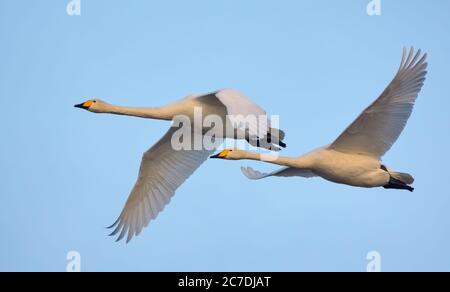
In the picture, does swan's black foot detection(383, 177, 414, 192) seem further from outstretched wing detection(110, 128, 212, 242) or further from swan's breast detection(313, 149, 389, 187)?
outstretched wing detection(110, 128, 212, 242)

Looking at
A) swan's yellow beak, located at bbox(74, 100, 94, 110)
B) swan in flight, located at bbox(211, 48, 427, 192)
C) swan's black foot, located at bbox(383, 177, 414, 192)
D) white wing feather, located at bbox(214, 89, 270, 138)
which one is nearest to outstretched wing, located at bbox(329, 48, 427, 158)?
swan in flight, located at bbox(211, 48, 427, 192)

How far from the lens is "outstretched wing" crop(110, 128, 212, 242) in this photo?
833 inches

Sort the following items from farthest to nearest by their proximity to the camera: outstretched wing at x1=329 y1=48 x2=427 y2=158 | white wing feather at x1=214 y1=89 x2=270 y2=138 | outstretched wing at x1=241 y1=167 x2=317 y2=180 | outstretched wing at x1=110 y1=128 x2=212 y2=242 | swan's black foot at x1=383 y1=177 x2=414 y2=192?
outstretched wing at x1=110 y1=128 x2=212 y2=242
outstretched wing at x1=241 y1=167 x2=317 y2=180
swan's black foot at x1=383 y1=177 x2=414 y2=192
outstretched wing at x1=329 y1=48 x2=427 y2=158
white wing feather at x1=214 y1=89 x2=270 y2=138

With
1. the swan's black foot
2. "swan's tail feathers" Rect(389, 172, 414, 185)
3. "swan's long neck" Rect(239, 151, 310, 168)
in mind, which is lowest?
the swan's black foot

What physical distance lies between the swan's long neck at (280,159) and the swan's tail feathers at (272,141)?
205mm

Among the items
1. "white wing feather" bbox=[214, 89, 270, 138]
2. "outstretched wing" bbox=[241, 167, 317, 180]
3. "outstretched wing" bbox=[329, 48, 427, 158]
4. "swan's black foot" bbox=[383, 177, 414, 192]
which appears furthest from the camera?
"outstretched wing" bbox=[241, 167, 317, 180]

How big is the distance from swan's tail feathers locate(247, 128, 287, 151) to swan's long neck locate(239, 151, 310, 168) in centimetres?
21

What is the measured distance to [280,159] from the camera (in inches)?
733

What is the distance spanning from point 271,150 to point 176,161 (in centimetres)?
324

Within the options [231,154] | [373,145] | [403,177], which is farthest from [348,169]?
[231,154]

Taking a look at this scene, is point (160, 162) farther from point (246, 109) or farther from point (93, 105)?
point (246, 109)

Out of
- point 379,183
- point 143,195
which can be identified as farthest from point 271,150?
point 143,195

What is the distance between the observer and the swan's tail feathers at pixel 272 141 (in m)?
18.0

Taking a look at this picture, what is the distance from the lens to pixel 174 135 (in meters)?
20.8
